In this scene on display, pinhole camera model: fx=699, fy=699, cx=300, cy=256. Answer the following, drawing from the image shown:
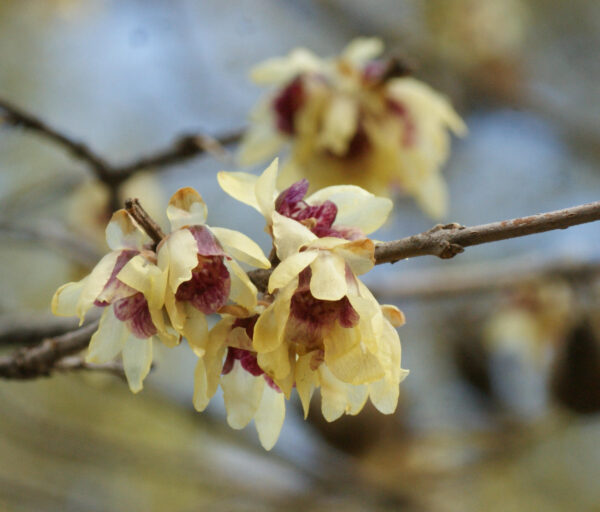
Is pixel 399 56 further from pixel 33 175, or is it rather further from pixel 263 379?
pixel 33 175

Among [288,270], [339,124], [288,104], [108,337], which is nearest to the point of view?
[288,270]

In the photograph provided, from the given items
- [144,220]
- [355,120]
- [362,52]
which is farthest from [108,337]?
[362,52]

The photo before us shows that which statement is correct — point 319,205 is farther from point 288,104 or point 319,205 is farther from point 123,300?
point 288,104

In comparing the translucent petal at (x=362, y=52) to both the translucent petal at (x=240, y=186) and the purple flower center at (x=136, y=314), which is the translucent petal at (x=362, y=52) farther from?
the purple flower center at (x=136, y=314)

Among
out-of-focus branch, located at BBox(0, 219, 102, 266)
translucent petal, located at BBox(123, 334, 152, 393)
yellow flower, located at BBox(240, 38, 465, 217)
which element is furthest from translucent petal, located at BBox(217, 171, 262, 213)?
out-of-focus branch, located at BBox(0, 219, 102, 266)

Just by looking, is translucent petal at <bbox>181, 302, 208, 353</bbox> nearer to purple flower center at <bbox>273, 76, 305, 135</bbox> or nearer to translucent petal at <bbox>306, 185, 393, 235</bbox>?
translucent petal at <bbox>306, 185, 393, 235</bbox>

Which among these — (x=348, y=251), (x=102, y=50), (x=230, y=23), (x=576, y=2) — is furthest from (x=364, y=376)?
(x=576, y=2)
